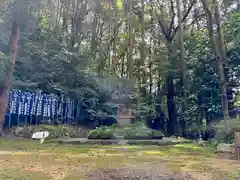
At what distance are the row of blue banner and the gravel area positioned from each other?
7.52m

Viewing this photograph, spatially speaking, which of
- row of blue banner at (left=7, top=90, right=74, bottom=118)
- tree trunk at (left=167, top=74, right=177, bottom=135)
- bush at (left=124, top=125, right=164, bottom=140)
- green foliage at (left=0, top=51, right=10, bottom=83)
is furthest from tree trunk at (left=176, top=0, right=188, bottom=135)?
green foliage at (left=0, top=51, right=10, bottom=83)

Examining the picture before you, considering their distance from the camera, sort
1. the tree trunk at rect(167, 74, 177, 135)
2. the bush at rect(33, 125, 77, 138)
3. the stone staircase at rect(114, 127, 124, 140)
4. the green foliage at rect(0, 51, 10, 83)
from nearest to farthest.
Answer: the green foliage at rect(0, 51, 10, 83)
the stone staircase at rect(114, 127, 124, 140)
the bush at rect(33, 125, 77, 138)
the tree trunk at rect(167, 74, 177, 135)

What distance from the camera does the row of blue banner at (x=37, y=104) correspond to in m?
10.9

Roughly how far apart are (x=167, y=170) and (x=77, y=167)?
1.52m

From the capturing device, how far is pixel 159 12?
664 inches

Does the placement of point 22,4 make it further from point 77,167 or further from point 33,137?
point 77,167

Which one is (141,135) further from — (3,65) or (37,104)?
(3,65)

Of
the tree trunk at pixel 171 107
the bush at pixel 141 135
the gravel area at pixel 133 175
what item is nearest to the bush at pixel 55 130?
the bush at pixel 141 135

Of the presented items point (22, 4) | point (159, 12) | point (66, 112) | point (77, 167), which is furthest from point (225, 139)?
point (159, 12)

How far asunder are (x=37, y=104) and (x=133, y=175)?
8.44 meters

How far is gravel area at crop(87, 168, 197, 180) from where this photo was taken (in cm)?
402

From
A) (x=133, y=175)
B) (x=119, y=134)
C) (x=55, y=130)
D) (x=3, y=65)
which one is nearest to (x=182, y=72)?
(x=119, y=134)

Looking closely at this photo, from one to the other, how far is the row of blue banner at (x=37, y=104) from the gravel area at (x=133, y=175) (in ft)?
24.7

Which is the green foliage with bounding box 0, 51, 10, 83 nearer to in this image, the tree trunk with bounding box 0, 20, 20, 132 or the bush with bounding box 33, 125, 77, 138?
the tree trunk with bounding box 0, 20, 20, 132
